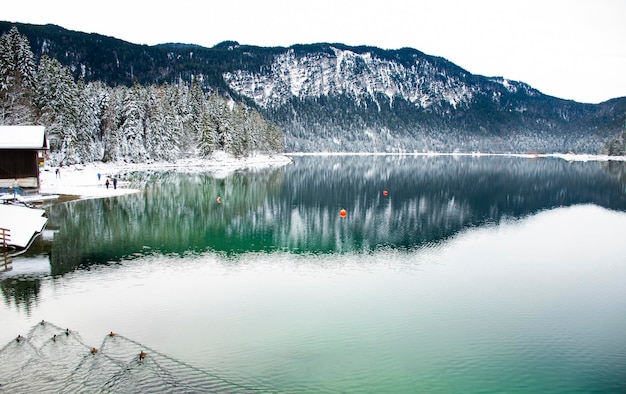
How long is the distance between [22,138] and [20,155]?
5.34 feet

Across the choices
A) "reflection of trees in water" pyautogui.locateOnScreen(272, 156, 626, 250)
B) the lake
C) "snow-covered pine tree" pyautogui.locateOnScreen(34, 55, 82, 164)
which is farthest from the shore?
"reflection of trees in water" pyautogui.locateOnScreen(272, 156, 626, 250)

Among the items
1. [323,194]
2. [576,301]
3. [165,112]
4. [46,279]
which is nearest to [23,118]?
[165,112]

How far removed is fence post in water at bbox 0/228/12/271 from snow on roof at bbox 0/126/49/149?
2095 centimetres

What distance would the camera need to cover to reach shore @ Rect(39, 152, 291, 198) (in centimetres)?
4791

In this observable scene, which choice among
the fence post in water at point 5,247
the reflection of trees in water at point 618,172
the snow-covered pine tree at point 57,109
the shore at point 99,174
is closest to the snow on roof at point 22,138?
the shore at point 99,174

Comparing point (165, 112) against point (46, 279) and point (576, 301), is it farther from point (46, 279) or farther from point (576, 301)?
point (576, 301)

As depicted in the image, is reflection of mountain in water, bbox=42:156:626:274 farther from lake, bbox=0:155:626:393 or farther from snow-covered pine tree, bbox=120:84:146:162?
snow-covered pine tree, bbox=120:84:146:162

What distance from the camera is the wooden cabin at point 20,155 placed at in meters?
42.4

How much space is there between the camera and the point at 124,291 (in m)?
18.8

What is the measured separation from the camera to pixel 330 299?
18.7 metres

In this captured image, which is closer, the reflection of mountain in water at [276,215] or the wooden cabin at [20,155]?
the reflection of mountain in water at [276,215]

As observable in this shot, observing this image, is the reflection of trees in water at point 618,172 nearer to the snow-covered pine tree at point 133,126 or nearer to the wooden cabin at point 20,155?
the wooden cabin at point 20,155

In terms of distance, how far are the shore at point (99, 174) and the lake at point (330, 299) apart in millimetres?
9240

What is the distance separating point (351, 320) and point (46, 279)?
43.9ft
